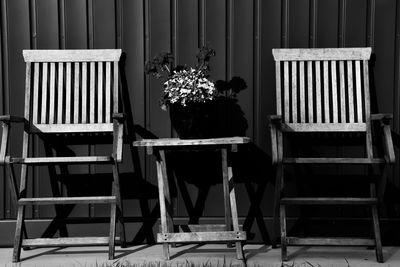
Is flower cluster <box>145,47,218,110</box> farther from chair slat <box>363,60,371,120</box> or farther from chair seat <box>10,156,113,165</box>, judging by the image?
chair slat <box>363,60,371,120</box>

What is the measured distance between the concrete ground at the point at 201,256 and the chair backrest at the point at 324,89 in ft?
2.58

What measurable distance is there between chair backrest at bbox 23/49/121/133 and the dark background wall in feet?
0.48

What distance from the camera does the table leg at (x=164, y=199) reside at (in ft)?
11.9

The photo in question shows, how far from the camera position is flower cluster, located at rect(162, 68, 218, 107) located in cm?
363

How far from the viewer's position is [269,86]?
412cm

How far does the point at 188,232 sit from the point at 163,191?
0.33 metres

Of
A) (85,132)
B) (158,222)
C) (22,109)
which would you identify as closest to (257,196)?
(158,222)

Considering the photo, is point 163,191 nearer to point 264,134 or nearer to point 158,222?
point 158,222

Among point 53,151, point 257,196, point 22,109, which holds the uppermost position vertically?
point 22,109

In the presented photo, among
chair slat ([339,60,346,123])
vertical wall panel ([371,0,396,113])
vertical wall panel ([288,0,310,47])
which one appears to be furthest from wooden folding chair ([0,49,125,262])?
vertical wall panel ([371,0,396,113])

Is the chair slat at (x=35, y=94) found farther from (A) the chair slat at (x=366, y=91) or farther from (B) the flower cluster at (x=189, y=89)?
(A) the chair slat at (x=366, y=91)

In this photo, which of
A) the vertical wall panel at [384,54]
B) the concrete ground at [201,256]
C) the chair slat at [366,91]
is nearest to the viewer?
the concrete ground at [201,256]

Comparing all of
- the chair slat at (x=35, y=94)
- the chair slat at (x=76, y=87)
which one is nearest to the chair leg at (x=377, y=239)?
the chair slat at (x=76, y=87)

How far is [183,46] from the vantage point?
4102 millimetres
